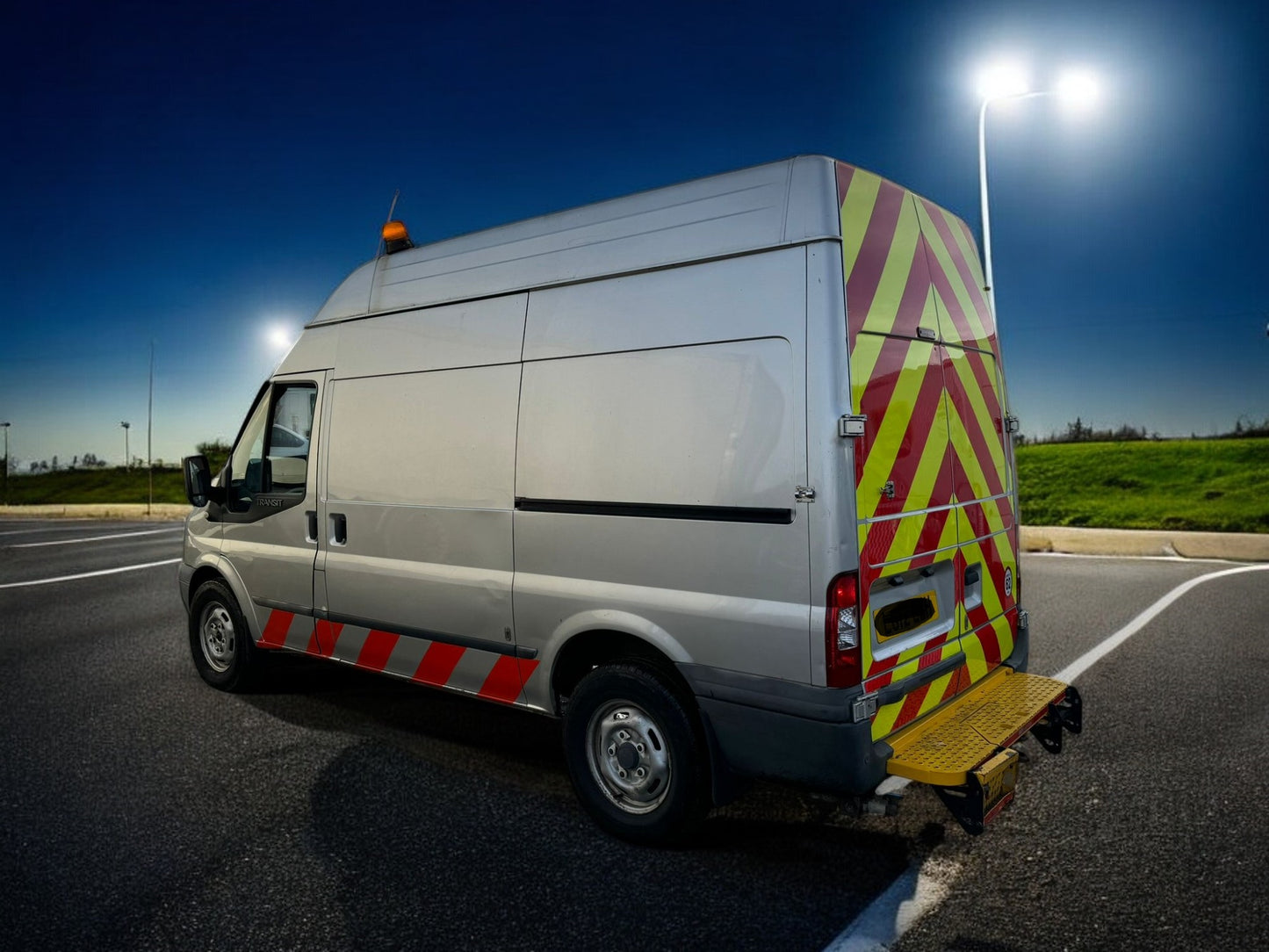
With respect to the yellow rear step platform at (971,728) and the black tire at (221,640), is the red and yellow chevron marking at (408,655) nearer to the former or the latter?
the black tire at (221,640)

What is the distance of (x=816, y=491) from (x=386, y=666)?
269cm

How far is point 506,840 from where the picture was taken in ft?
11.9

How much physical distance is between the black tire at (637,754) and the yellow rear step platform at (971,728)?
75 cm

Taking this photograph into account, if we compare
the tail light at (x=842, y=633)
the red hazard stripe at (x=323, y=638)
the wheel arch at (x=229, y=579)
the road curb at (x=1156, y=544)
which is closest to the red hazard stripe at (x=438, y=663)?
the red hazard stripe at (x=323, y=638)

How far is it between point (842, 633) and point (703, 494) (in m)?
0.71

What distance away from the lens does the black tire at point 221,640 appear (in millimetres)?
5695

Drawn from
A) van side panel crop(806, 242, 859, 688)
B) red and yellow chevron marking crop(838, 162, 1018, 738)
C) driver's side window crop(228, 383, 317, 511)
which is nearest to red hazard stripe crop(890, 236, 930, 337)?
red and yellow chevron marking crop(838, 162, 1018, 738)

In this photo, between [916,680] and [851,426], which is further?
[916,680]

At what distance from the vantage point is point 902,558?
3342 mm

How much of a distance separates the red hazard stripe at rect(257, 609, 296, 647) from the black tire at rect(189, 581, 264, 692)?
260mm

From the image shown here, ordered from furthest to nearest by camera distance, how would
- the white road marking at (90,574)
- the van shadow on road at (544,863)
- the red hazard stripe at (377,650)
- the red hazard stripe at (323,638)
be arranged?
the white road marking at (90,574) → the red hazard stripe at (323,638) → the red hazard stripe at (377,650) → the van shadow on road at (544,863)

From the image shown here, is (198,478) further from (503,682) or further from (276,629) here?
(503,682)

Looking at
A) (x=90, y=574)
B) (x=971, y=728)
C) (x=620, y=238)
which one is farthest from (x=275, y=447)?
(x=90, y=574)

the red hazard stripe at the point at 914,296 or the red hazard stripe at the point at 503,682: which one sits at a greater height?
the red hazard stripe at the point at 914,296
